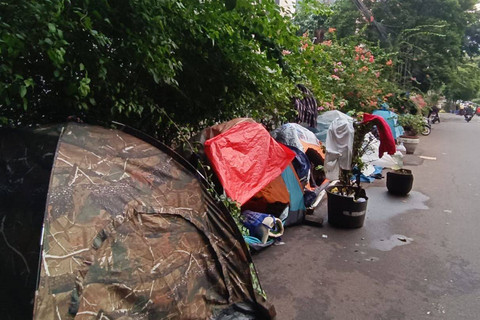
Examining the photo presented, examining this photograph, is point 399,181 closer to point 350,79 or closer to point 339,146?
point 339,146

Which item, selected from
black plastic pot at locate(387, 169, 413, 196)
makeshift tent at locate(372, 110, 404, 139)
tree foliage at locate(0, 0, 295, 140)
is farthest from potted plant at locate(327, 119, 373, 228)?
makeshift tent at locate(372, 110, 404, 139)

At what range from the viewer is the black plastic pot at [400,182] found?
23.2 feet

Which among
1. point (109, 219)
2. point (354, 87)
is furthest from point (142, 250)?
point (354, 87)

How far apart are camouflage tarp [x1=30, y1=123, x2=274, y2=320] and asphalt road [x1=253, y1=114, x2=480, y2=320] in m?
0.78

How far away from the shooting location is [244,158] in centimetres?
393

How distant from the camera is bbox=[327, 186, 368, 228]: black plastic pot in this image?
5.24 metres

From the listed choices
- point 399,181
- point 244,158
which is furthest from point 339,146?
point 399,181

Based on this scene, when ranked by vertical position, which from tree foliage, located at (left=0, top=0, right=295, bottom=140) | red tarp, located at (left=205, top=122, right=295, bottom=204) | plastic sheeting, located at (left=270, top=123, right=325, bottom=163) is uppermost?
tree foliage, located at (left=0, top=0, right=295, bottom=140)

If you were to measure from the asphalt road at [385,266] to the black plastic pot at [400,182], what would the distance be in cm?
24

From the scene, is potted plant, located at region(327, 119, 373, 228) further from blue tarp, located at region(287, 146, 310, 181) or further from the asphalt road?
blue tarp, located at region(287, 146, 310, 181)

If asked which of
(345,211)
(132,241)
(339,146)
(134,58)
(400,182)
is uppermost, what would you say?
(134,58)

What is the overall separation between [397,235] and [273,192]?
196 cm

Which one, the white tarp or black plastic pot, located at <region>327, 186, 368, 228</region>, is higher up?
the white tarp

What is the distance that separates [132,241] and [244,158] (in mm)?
1851
